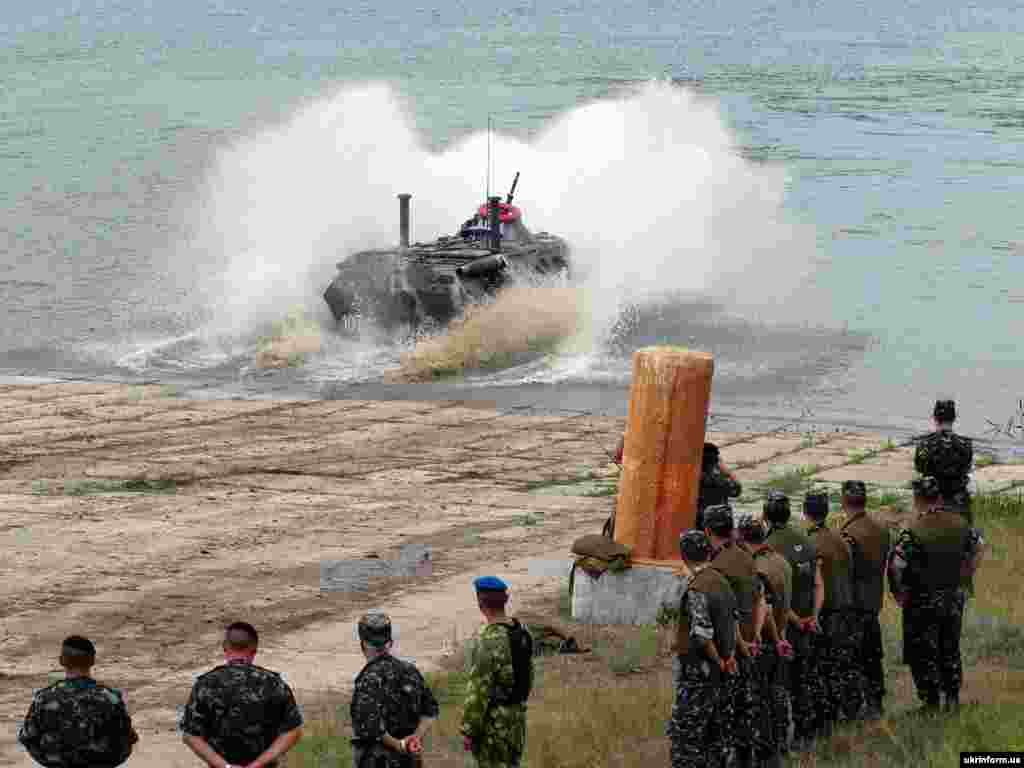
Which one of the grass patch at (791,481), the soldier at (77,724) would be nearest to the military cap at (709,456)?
the soldier at (77,724)

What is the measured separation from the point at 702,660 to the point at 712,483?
4972 millimetres

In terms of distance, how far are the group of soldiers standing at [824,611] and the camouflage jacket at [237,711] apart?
8.31 ft

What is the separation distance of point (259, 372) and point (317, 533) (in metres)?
15.1

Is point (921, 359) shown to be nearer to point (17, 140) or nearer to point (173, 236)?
point (173, 236)

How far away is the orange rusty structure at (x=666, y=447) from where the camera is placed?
49.3 feet

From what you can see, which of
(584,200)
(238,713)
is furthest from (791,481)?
(584,200)

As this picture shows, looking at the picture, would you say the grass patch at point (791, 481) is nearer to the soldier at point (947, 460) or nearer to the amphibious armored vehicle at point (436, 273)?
the soldier at point (947, 460)

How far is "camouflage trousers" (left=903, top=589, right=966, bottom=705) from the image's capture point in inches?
454

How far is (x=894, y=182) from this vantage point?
62.2 meters

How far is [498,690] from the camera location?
9484 millimetres

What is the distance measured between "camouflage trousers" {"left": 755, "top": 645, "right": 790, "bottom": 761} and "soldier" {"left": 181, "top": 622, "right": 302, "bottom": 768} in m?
3.16

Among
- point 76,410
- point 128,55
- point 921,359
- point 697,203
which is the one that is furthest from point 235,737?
point 128,55

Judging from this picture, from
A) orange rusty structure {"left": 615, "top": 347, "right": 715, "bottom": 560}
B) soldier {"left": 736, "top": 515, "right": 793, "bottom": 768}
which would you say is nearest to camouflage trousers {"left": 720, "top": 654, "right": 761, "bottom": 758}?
soldier {"left": 736, "top": 515, "right": 793, "bottom": 768}

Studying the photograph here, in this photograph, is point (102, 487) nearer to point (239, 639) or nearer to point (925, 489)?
point (925, 489)
